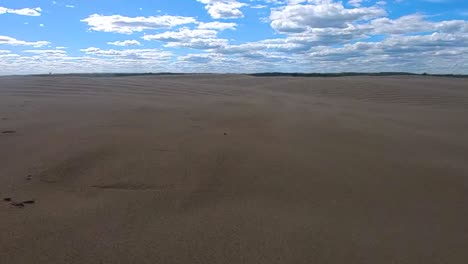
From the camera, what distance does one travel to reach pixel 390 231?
245cm

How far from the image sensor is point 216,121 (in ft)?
19.3

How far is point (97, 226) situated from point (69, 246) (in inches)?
9.2

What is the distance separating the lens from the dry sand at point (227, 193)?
7.15 feet

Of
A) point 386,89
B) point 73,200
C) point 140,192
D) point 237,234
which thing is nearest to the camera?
point 237,234

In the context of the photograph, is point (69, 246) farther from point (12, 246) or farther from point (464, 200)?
point (464, 200)

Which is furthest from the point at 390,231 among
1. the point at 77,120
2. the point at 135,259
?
the point at 77,120

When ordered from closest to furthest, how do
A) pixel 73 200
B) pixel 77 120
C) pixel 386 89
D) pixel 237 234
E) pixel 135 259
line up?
pixel 135 259
pixel 237 234
pixel 73 200
pixel 77 120
pixel 386 89

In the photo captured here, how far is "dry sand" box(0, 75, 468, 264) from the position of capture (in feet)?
7.15

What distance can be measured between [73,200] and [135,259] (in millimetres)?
860

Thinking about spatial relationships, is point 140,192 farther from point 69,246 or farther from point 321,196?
point 321,196

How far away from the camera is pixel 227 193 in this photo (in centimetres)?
296

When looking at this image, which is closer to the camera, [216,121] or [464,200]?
[464,200]

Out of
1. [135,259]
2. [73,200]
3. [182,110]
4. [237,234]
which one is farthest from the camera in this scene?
[182,110]

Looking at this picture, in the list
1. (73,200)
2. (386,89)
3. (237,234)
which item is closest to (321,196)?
(237,234)
